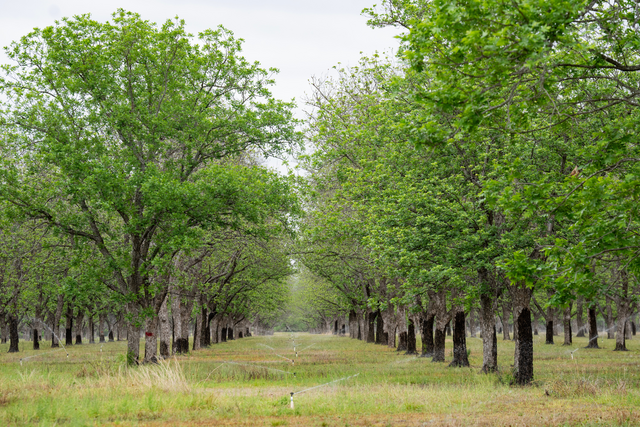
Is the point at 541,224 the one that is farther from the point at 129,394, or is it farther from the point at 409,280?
the point at 129,394

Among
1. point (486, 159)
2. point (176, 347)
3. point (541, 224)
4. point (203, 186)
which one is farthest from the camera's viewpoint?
point (176, 347)

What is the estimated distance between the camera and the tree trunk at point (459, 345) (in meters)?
24.5

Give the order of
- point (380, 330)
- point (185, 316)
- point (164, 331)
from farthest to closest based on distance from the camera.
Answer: point (380, 330) < point (185, 316) < point (164, 331)

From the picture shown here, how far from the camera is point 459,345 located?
24.8 metres

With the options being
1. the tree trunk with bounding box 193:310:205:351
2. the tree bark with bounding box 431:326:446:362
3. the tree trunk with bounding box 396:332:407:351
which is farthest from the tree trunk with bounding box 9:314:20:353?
the tree bark with bounding box 431:326:446:362

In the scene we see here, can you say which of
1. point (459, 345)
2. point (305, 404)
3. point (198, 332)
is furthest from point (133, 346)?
point (198, 332)

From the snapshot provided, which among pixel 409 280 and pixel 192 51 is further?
pixel 192 51

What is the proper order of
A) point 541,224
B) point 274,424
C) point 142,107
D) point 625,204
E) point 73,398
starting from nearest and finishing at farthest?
point 625,204 < point 274,424 < point 73,398 < point 541,224 < point 142,107

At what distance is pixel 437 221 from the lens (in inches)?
679

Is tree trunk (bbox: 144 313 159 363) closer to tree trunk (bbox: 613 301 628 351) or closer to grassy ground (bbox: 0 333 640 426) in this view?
grassy ground (bbox: 0 333 640 426)

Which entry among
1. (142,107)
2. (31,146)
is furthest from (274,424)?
(31,146)

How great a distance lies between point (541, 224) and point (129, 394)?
1248 centimetres

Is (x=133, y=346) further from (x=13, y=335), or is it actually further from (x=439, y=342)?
(x=13, y=335)

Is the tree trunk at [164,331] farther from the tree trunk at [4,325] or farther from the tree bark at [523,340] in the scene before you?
the tree trunk at [4,325]
